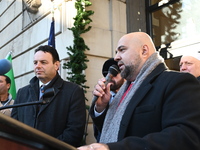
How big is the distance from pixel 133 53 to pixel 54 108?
4.32 ft

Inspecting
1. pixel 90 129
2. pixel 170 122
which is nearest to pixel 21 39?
pixel 90 129

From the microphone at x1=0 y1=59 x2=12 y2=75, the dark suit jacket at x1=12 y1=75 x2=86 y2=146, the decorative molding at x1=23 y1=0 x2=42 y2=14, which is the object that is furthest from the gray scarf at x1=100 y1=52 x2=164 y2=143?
the decorative molding at x1=23 y1=0 x2=42 y2=14

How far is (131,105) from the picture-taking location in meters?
1.95

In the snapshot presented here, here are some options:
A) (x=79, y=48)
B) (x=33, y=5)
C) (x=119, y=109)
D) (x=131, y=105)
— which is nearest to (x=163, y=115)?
(x=131, y=105)

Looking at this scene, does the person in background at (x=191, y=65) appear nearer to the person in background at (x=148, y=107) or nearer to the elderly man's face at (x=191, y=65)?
the elderly man's face at (x=191, y=65)

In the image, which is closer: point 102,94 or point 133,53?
point 102,94

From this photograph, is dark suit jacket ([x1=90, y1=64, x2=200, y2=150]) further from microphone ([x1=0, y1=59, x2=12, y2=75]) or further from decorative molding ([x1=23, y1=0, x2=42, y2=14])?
decorative molding ([x1=23, y1=0, x2=42, y2=14])

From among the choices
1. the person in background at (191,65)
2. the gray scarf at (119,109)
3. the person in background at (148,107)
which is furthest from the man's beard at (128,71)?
the person in background at (191,65)

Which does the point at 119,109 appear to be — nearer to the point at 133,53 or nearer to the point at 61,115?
the point at 133,53

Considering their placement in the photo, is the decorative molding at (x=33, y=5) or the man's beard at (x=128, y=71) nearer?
the man's beard at (x=128, y=71)

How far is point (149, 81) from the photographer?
2021 millimetres

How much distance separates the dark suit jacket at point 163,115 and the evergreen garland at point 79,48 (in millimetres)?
3042

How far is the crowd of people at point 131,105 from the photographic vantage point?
1.53 meters

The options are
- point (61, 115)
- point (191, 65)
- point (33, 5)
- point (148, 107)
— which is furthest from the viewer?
point (33, 5)
